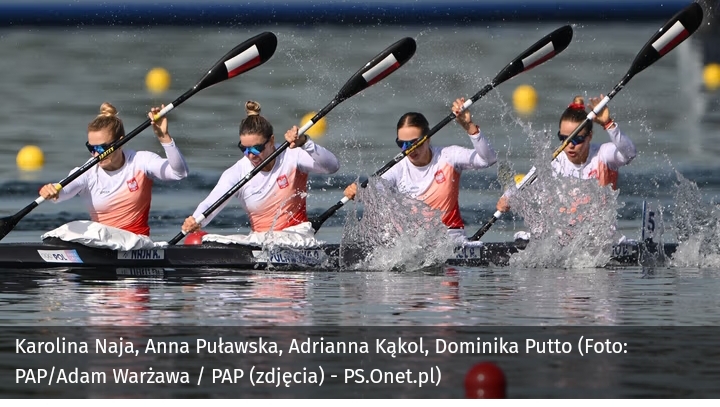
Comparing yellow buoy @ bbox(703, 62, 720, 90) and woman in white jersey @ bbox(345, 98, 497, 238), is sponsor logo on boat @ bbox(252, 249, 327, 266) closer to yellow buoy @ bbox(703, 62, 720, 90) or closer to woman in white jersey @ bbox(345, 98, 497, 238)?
woman in white jersey @ bbox(345, 98, 497, 238)

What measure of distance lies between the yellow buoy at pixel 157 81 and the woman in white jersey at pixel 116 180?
60.0ft

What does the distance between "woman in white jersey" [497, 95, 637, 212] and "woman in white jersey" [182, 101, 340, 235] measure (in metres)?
1.72

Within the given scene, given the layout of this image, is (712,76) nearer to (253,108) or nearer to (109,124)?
(253,108)

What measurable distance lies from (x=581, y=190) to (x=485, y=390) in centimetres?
730

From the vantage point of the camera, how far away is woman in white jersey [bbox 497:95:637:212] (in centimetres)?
1441

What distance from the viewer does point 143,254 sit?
13.4 m

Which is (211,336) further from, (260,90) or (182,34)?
(182,34)

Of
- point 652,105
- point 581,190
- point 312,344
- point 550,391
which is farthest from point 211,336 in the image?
point 652,105

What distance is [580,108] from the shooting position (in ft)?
48.0

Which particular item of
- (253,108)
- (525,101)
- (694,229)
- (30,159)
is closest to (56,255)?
(253,108)

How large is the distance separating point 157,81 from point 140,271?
19.4 m

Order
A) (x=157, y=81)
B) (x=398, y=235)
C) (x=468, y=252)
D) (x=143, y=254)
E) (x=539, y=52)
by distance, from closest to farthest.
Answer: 1. (x=143, y=254)
2. (x=398, y=235)
3. (x=468, y=252)
4. (x=539, y=52)
5. (x=157, y=81)

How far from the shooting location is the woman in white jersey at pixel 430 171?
14320mm

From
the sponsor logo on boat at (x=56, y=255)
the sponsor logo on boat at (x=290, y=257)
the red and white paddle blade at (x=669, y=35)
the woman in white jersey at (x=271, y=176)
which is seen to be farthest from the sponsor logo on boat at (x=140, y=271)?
the red and white paddle blade at (x=669, y=35)
